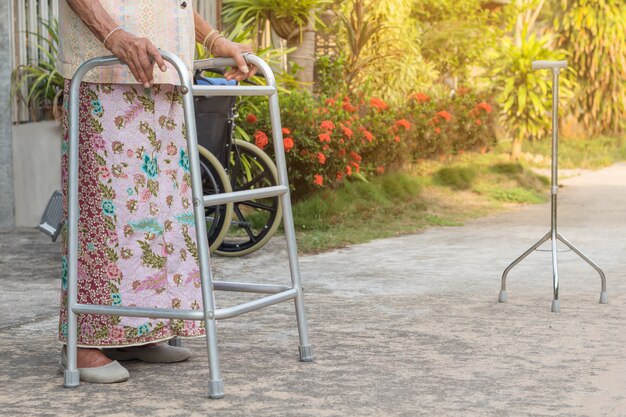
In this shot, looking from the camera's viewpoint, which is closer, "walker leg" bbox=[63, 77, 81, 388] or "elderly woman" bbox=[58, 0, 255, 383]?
"walker leg" bbox=[63, 77, 81, 388]

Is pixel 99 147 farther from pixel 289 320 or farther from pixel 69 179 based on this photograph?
pixel 289 320

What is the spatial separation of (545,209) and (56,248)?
4.68 m

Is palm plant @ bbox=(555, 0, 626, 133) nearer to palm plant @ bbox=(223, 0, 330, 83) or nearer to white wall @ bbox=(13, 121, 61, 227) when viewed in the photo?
palm plant @ bbox=(223, 0, 330, 83)

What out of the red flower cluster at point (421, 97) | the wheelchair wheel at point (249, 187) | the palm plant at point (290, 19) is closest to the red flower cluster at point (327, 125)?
the palm plant at point (290, 19)

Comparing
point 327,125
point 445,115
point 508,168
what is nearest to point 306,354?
point 327,125

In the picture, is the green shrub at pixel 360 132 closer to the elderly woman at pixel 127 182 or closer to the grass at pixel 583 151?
the grass at pixel 583 151

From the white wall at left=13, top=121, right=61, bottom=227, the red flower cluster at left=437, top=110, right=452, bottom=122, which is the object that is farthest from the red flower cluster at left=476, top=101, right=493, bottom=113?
the white wall at left=13, top=121, right=61, bottom=227

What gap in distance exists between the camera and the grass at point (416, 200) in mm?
8430

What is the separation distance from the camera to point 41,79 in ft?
27.8

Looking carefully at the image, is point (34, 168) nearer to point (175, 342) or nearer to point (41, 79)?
point (41, 79)

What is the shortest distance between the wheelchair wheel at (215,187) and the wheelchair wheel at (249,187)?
222 millimetres

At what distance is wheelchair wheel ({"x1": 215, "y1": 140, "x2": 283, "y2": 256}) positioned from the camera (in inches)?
281

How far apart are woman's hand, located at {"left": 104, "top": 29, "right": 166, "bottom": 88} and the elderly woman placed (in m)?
0.16

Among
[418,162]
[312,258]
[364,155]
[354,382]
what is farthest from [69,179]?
[418,162]
